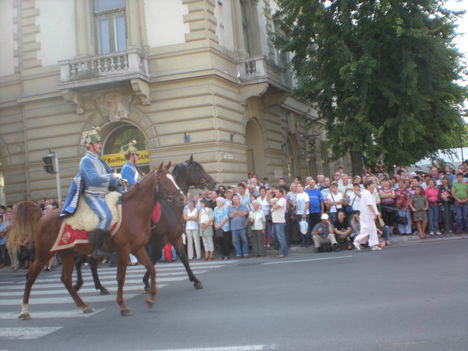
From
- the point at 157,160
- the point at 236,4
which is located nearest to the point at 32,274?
the point at 157,160

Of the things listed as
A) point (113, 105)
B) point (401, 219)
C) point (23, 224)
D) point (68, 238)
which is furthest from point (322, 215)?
point (113, 105)

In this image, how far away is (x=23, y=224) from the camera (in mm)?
7957

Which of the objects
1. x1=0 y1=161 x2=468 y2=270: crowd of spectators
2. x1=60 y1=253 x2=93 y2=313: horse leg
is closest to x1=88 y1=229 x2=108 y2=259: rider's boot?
x1=60 y1=253 x2=93 y2=313: horse leg

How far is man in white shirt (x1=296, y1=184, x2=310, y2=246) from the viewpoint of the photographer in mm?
15173

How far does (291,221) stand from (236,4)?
1215 centimetres

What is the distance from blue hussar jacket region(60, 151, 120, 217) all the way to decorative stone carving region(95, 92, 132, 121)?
1338cm

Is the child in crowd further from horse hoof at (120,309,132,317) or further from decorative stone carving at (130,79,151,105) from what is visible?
decorative stone carving at (130,79,151,105)

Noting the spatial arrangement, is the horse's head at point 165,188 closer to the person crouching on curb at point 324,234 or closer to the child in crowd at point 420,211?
the person crouching on curb at point 324,234

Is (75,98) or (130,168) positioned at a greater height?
(75,98)

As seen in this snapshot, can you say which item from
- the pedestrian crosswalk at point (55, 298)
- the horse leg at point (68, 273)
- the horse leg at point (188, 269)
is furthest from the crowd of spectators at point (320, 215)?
the horse leg at point (68, 273)

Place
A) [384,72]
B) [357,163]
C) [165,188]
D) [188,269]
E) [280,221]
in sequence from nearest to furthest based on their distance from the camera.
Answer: [165,188] → [188,269] → [280,221] → [384,72] → [357,163]

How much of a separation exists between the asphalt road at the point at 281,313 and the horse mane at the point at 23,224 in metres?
1.22

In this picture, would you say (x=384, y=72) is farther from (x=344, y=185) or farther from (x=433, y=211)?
(x=433, y=211)

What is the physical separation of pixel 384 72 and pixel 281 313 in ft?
53.8
